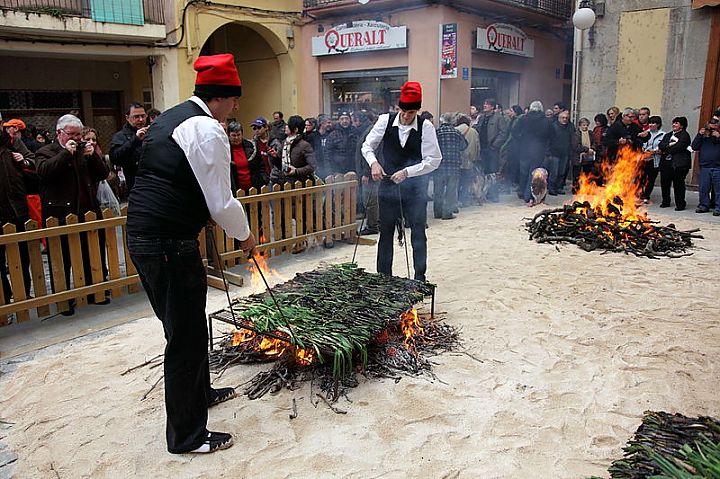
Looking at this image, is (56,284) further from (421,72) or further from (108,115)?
(108,115)

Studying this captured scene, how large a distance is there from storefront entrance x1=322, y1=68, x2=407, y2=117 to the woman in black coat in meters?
6.89

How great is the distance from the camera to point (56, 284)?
211 inches

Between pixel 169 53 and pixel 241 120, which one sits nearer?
pixel 169 53

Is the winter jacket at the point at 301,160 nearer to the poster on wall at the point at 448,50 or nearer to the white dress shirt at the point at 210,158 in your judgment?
the white dress shirt at the point at 210,158

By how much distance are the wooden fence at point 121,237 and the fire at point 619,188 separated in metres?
4.08

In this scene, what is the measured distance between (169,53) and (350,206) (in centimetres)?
877

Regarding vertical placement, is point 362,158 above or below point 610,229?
above

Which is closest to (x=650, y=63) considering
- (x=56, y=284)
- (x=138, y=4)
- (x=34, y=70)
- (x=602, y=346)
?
(x=602, y=346)

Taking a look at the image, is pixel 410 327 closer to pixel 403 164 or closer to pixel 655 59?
pixel 403 164

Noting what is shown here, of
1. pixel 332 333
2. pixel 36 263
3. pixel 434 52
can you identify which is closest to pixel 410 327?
pixel 332 333

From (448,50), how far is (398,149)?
945cm

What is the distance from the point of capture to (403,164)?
18.9 ft

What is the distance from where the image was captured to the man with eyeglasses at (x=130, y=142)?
6.02 metres

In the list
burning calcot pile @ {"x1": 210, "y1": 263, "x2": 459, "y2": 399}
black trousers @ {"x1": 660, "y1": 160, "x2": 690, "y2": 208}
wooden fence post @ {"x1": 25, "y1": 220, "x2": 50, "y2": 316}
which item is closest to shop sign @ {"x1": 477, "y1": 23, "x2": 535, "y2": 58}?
black trousers @ {"x1": 660, "y1": 160, "x2": 690, "y2": 208}
